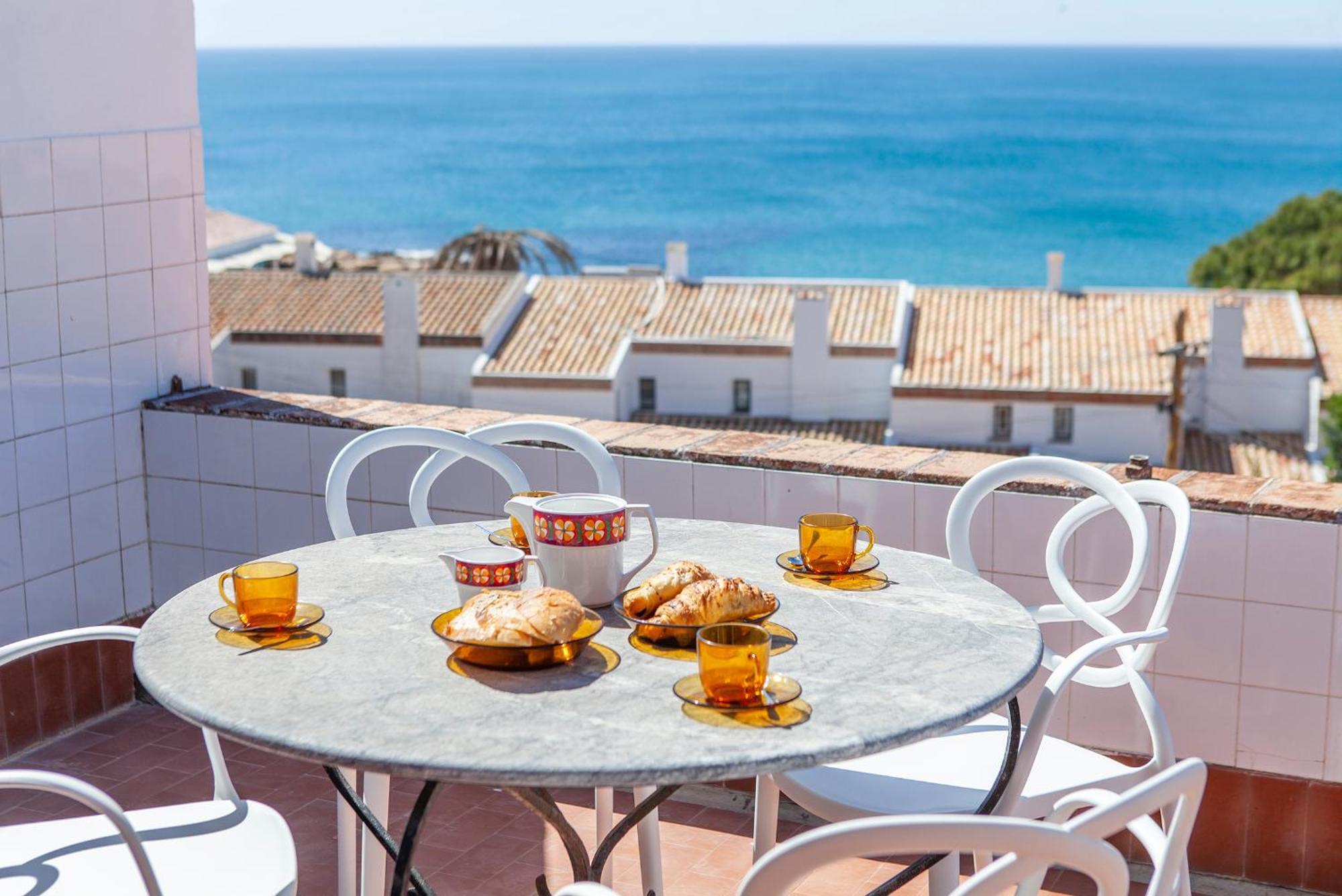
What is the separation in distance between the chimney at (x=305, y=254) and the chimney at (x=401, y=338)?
2.19 metres

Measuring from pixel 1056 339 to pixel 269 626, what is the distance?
76.6ft

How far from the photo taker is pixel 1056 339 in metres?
24.0

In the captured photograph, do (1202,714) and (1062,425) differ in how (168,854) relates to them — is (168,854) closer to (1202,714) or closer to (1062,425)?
(1202,714)

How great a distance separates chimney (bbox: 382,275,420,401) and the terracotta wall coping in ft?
70.4

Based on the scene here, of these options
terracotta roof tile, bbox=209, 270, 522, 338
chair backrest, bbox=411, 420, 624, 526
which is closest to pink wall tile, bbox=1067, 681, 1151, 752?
chair backrest, bbox=411, 420, 624, 526

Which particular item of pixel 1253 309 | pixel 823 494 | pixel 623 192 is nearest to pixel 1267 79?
pixel 623 192

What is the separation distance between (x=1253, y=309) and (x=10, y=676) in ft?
86.4

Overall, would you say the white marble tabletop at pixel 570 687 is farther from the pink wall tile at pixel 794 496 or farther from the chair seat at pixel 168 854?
the pink wall tile at pixel 794 496

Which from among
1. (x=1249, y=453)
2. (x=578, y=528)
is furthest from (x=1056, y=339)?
(x=578, y=528)

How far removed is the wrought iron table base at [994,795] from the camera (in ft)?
5.64

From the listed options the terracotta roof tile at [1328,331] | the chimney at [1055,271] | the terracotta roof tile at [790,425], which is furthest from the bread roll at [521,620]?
the terracotta roof tile at [1328,331]

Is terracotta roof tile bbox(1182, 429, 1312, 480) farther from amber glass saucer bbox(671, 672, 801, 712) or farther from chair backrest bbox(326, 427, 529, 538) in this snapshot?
amber glass saucer bbox(671, 672, 801, 712)

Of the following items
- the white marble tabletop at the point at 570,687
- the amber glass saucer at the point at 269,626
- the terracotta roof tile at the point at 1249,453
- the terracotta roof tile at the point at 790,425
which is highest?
the amber glass saucer at the point at 269,626

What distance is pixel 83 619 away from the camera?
3344 millimetres
